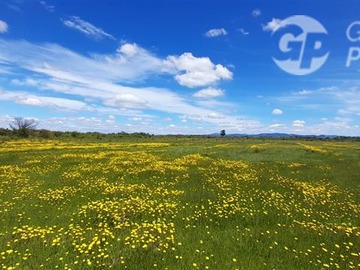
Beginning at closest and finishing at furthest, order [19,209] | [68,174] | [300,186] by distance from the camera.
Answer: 1. [19,209]
2. [300,186]
3. [68,174]

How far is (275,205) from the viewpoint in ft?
47.6

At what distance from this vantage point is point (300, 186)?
62.5 ft

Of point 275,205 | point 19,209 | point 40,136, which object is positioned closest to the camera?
point 19,209

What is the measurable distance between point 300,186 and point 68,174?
1596cm

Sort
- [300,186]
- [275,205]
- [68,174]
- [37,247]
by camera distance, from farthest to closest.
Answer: [68,174] → [300,186] → [275,205] → [37,247]

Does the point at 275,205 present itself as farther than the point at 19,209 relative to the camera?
Yes

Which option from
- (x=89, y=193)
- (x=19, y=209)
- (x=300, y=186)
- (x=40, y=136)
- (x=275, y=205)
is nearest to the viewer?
(x=19, y=209)

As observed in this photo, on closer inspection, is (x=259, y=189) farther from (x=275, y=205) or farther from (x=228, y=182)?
(x=275, y=205)

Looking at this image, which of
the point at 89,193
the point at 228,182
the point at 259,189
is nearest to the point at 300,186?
the point at 259,189

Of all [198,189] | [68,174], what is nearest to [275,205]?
[198,189]

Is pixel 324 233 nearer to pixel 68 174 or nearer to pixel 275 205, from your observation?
pixel 275 205

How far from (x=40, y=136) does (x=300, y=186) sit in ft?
386

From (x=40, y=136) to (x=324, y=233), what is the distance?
12324cm

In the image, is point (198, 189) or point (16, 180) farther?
point (16, 180)
